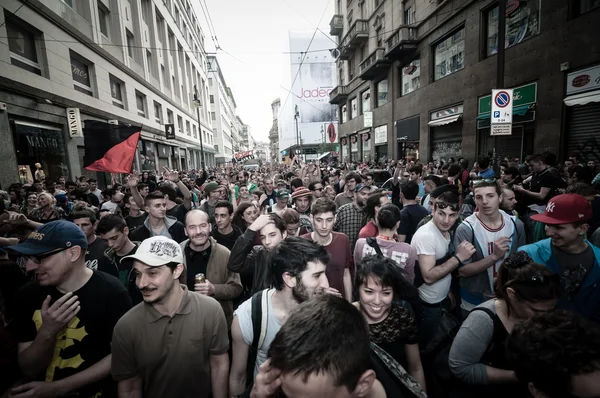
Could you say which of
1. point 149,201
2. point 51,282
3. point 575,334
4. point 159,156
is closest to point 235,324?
point 51,282

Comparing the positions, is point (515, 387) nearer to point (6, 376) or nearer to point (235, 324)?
point (235, 324)

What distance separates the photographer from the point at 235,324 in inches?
77.7

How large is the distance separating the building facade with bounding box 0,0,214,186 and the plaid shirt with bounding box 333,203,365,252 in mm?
9772

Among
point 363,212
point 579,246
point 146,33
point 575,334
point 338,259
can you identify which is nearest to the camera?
point 575,334

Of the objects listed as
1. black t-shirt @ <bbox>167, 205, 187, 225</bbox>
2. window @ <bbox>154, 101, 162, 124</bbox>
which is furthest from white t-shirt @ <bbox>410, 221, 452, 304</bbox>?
window @ <bbox>154, 101, 162, 124</bbox>

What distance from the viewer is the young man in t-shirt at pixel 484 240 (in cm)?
282

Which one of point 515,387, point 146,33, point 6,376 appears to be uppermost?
point 146,33

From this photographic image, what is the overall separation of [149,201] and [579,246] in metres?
4.99

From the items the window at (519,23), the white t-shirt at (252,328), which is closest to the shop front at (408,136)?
the window at (519,23)

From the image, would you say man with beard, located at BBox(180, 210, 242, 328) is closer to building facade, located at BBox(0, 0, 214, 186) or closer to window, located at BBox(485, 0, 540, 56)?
building facade, located at BBox(0, 0, 214, 186)

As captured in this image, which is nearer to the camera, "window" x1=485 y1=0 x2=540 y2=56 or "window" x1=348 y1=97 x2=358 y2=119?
"window" x1=485 y1=0 x2=540 y2=56

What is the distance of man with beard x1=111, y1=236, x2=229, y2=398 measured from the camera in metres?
1.92

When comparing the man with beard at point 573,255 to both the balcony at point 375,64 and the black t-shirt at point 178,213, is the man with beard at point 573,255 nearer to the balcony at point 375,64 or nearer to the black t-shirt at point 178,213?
the black t-shirt at point 178,213

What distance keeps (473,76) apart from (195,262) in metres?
15.2
